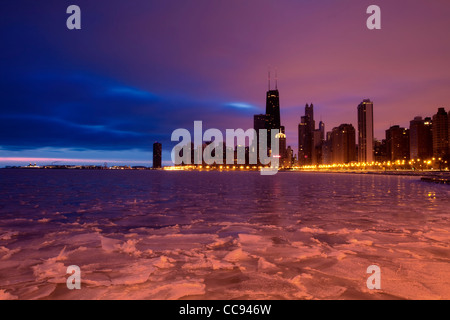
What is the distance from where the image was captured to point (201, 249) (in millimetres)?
8734

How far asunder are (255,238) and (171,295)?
5.15m

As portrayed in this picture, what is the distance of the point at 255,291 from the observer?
561cm

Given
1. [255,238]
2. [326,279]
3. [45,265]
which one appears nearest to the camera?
[326,279]

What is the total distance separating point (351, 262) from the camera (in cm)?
738

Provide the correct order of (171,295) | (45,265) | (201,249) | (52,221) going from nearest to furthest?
(171,295), (45,265), (201,249), (52,221)

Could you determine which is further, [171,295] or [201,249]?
[201,249]

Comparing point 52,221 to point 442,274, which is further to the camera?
point 52,221

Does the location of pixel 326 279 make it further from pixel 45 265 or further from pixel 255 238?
pixel 45 265
